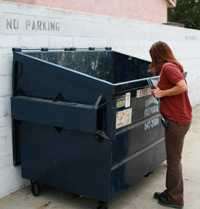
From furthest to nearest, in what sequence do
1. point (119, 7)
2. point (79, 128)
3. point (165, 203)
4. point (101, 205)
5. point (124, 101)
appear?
1. point (119, 7)
2. point (165, 203)
3. point (101, 205)
4. point (124, 101)
5. point (79, 128)

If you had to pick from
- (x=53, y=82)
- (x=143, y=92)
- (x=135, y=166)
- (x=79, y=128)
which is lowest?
(x=135, y=166)

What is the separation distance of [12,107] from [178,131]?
1746 millimetres

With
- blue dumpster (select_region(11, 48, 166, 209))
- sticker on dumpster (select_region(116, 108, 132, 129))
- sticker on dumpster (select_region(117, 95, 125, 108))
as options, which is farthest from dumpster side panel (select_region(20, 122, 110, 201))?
sticker on dumpster (select_region(117, 95, 125, 108))

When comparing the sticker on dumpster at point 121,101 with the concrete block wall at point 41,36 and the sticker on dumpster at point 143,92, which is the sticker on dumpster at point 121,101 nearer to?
the sticker on dumpster at point 143,92

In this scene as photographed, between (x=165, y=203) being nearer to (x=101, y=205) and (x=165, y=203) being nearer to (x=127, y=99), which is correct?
(x=101, y=205)

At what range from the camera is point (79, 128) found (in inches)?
126

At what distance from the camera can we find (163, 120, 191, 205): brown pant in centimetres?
355

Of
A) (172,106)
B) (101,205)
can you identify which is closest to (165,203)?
(101,205)

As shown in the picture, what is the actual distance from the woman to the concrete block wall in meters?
1.43

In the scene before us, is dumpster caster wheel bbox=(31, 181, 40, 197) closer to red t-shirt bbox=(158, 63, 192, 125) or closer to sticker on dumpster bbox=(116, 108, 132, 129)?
sticker on dumpster bbox=(116, 108, 132, 129)

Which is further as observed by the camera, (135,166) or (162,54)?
(135,166)

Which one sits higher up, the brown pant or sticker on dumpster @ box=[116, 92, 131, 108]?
sticker on dumpster @ box=[116, 92, 131, 108]

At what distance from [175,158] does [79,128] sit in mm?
1096

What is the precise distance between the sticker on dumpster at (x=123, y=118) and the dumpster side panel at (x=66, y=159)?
249 mm
